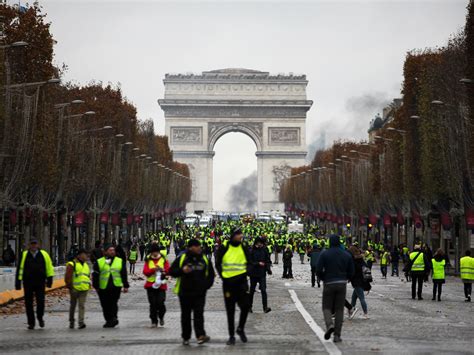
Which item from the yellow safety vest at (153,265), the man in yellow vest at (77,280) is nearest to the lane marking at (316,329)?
the yellow safety vest at (153,265)

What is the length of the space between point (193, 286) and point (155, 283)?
3.86m

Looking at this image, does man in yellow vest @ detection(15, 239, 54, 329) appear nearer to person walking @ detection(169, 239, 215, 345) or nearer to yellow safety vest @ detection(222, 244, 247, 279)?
yellow safety vest @ detection(222, 244, 247, 279)

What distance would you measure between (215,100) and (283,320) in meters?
158

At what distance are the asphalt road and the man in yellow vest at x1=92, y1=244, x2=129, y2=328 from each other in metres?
0.29

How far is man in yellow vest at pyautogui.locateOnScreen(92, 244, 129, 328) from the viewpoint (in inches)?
964

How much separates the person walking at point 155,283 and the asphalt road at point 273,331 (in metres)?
0.30

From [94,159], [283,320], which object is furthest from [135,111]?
[283,320]

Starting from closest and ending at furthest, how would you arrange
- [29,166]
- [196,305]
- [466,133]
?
[196,305]
[29,166]
[466,133]

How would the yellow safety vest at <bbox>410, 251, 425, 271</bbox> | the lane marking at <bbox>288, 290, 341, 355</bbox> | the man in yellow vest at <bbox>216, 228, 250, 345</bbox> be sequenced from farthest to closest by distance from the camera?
the yellow safety vest at <bbox>410, 251, 425, 271</bbox> < the man in yellow vest at <bbox>216, 228, 250, 345</bbox> < the lane marking at <bbox>288, 290, 341, 355</bbox>

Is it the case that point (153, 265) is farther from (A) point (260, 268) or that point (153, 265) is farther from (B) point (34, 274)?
(A) point (260, 268)

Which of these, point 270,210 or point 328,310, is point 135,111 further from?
point 270,210

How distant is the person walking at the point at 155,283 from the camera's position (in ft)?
79.7

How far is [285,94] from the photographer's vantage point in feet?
609

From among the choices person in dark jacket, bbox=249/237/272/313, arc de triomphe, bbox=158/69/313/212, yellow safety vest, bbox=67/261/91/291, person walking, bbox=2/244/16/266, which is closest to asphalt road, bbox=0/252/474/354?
person in dark jacket, bbox=249/237/272/313
